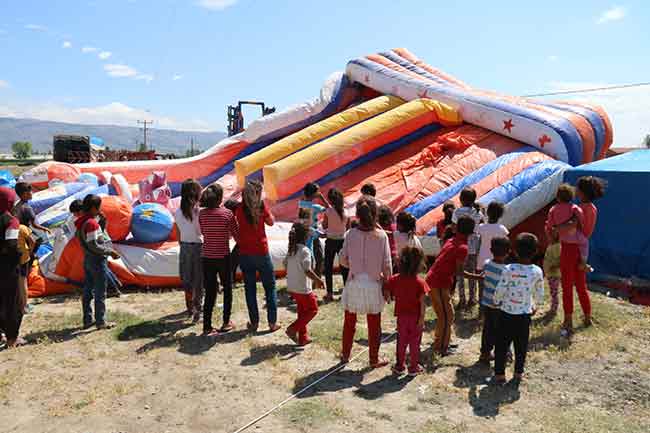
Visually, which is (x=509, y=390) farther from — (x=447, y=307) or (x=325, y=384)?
(x=325, y=384)

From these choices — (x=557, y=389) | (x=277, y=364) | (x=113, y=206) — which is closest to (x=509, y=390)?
(x=557, y=389)

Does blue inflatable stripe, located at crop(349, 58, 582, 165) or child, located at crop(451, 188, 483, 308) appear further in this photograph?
blue inflatable stripe, located at crop(349, 58, 582, 165)

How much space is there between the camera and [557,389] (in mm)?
3607

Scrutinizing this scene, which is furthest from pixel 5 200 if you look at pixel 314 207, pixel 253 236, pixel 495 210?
pixel 495 210

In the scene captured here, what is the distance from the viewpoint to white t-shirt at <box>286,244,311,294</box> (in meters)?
4.25

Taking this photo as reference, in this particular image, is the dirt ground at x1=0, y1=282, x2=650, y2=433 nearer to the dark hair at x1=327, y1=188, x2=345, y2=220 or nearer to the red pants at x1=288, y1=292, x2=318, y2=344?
the red pants at x1=288, y1=292, x2=318, y2=344

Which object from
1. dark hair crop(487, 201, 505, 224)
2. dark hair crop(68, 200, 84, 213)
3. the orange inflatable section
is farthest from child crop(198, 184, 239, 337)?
the orange inflatable section

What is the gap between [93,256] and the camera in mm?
4668

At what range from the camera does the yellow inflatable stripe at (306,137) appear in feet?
29.1

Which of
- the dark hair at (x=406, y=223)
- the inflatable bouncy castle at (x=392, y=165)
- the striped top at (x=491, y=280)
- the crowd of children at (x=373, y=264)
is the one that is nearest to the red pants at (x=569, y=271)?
the crowd of children at (x=373, y=264)

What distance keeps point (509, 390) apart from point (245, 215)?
7.80 feet

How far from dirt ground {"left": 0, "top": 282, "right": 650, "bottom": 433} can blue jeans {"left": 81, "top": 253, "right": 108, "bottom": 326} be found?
0.58ft

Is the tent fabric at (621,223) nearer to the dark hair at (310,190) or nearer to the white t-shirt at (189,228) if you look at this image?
the dark hair at (310,190)

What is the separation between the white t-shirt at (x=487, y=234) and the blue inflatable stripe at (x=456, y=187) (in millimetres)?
2335
